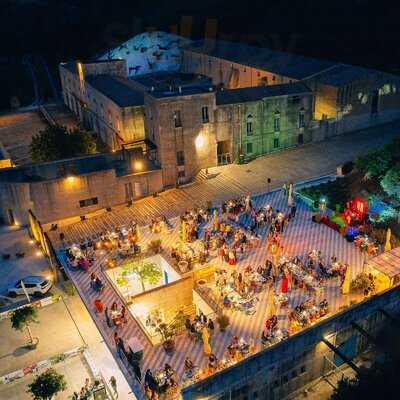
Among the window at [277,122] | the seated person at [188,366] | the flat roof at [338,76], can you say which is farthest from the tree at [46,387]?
the flat roof at [338,76]

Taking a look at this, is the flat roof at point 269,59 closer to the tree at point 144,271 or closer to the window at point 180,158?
the window at point 180,158

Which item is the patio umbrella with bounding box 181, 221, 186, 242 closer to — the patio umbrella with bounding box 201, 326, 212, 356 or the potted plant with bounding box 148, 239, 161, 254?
the potted plant with bounding box 148, 239, 161, 254

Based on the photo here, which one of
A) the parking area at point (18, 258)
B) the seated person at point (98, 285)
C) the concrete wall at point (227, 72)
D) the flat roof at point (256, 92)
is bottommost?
the parking area at point (18, 258)

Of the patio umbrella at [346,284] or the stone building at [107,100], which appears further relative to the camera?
the stone building at [107,100]

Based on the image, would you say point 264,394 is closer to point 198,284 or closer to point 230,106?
point 198,284

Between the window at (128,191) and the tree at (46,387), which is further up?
the window at (128,191)

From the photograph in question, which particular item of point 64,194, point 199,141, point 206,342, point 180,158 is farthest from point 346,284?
point 64,194

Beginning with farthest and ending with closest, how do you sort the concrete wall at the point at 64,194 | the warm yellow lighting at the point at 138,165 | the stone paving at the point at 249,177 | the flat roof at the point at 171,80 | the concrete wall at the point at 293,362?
the flat roof at the point at 171,80 → the warm yellow lighting at the point at 138,165 → the stone paving at the point at 249,177 → the concrete wall at the point at 64,194 → the concrete wall at the point at 293,362

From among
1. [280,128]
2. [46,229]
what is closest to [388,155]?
[280,128]

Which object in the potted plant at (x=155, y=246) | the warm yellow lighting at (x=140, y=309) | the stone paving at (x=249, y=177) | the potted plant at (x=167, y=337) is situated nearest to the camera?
the potted plant at (x=167, y=337)
